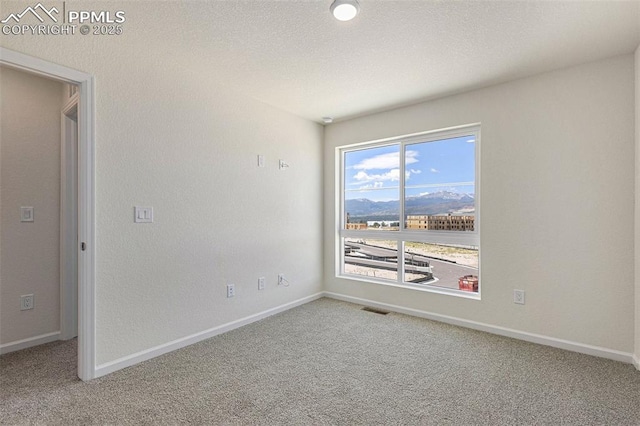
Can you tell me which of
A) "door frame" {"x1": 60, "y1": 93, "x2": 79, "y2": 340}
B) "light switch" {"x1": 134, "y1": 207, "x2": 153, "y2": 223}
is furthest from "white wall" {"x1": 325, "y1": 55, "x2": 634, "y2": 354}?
"door frame" {"x1": 60, "y1": 93, "x2": 79, "y2": 340}

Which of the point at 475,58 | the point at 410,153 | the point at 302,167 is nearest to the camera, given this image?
the point at 475,58

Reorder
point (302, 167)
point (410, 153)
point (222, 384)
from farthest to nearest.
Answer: point (302, 167)
point (410, 153)
point (222, 384)

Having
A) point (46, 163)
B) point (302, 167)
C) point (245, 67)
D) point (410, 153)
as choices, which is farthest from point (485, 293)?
point (46, 163)

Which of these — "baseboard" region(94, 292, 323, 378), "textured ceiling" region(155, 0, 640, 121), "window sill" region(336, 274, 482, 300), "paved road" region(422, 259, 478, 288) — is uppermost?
"textured ceiling" region(155, 0, 640, 121)

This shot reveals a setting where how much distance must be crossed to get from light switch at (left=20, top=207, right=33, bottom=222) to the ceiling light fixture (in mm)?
2982

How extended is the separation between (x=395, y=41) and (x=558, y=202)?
1.93m

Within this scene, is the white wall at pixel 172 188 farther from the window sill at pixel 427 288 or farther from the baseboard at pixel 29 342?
the baseboard at pixel 29 342

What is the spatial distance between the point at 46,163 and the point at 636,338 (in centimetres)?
507

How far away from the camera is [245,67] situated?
2674 millimetres

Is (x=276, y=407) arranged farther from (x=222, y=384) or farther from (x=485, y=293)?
(x=485, y=293)

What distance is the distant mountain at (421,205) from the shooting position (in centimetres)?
334

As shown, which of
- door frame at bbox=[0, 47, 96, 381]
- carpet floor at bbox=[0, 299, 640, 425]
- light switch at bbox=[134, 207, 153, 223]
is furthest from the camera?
light switch at bbox=[134, 207, 153, 223]

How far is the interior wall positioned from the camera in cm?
262

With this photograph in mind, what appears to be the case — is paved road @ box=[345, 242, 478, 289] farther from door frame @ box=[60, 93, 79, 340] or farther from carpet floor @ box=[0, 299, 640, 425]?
door frame @ box=[60, 93, 79, 340]
